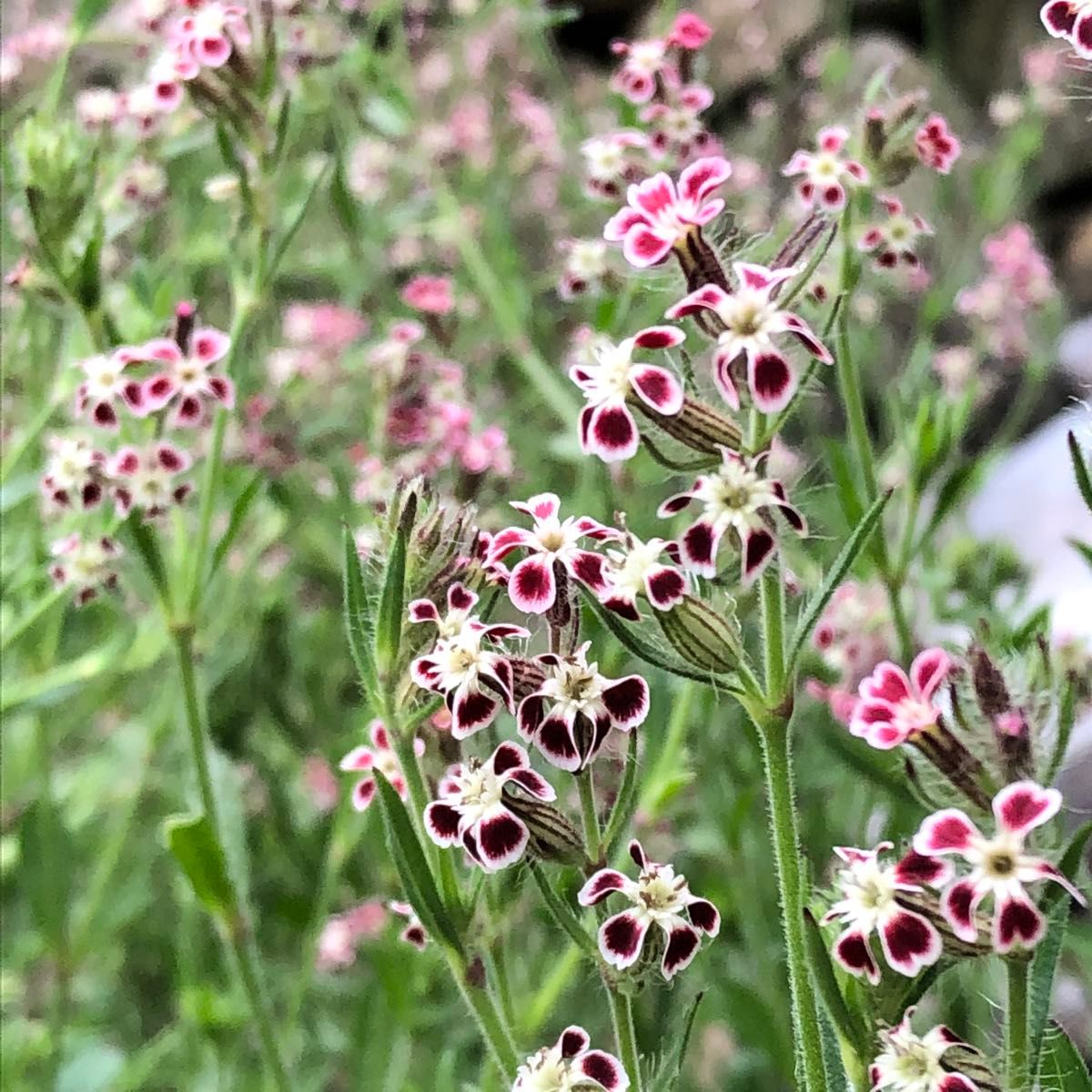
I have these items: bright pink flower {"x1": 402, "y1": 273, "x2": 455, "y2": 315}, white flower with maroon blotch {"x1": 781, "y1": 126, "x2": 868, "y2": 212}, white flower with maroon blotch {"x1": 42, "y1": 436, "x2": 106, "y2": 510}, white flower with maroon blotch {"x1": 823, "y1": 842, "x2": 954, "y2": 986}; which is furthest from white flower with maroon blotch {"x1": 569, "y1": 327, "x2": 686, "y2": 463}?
bright pink flower {"x1": 402, "y1": 273, "x2": 455, "y2": 315}

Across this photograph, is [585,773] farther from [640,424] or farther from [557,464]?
[557,464]

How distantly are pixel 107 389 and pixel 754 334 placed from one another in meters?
0.34

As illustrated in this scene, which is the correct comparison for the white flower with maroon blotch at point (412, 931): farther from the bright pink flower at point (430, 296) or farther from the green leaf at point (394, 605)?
the bright pink flower at point (430, 296)

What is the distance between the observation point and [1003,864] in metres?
0.27

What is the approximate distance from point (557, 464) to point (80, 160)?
0.72 meters

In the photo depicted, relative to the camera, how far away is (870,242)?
56 cm

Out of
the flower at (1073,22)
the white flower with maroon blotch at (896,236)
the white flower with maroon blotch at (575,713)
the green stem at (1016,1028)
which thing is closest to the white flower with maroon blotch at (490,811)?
the white flower with maroon blotch at (575,713)

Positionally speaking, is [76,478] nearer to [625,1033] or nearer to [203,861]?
[203,861]

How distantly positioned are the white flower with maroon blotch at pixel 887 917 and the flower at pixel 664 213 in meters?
0.16

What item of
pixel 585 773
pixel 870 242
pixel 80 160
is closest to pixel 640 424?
pixel 585 773

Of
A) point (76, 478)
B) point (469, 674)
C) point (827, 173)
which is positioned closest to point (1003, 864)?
point (469, 674)

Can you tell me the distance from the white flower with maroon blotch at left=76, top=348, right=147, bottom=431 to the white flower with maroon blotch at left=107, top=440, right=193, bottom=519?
17 millimetres

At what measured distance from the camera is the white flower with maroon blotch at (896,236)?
55 centimetres

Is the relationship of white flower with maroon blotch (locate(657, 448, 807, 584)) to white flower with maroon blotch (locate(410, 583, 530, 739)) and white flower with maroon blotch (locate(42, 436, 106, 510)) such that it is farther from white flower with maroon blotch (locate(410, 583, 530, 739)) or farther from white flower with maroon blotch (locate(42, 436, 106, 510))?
white flower with maroon blotch (locate(42, 436, 106, 510))
